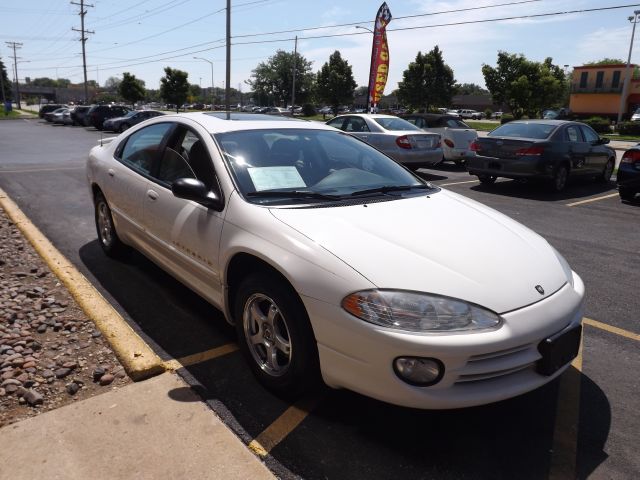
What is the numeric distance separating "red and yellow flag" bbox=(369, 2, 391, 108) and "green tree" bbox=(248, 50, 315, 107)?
54.1 meters

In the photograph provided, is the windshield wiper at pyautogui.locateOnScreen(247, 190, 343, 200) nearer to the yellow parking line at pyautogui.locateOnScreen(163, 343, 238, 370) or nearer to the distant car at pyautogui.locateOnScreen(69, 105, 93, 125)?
the yellow parking line at pyautogui.locateOnScreen(163, 343, 238, 370)

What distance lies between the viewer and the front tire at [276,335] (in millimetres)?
2469

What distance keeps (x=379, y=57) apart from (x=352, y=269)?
892 inches

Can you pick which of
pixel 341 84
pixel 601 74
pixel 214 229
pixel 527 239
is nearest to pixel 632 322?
pixel 527 239

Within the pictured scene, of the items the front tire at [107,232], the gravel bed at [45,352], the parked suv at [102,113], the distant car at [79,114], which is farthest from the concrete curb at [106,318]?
the distant car at [79,114]

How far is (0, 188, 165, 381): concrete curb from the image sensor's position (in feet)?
9.66

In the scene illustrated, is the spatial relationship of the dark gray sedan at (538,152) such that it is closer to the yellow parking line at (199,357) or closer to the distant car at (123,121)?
the yellow parking line at (199,357)

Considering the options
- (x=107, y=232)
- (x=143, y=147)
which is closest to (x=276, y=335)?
(x=143, y=147)

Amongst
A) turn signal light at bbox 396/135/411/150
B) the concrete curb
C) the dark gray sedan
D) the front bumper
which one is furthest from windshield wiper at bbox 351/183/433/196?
turn signal light at bbox 396/135/411/150

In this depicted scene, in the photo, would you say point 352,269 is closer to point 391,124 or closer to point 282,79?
point 391,124

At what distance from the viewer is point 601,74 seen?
178 feet

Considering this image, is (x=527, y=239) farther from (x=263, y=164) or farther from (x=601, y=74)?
(x=601, y=74)

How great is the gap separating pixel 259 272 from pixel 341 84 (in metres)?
57.9

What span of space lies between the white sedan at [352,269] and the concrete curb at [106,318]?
0.51 metres
